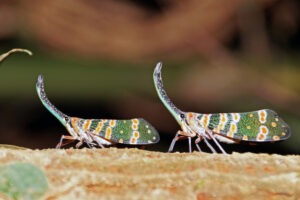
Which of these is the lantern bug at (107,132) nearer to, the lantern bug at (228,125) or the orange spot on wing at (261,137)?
the lantern bug at (228,125)

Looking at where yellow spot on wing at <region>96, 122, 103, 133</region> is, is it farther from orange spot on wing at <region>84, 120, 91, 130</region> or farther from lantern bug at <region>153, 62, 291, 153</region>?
lantern bug at <region>153, 62, 291, 153</region>

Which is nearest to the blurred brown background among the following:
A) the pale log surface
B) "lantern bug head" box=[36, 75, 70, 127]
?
"lantern bug head" box=[36, 75, 70, 127]

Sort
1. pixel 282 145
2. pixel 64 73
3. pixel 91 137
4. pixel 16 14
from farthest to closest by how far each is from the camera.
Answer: pixel 16 14, pixel 64 73, pixel 282 145, pixel 91 137

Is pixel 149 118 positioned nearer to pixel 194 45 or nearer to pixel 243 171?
pixel 194 45

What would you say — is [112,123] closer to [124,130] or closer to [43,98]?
[124,130]

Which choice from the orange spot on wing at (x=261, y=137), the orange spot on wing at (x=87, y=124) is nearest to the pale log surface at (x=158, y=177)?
the orange spot on wing at (x=261, y=137)

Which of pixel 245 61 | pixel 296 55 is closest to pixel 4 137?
pixel 245 61
